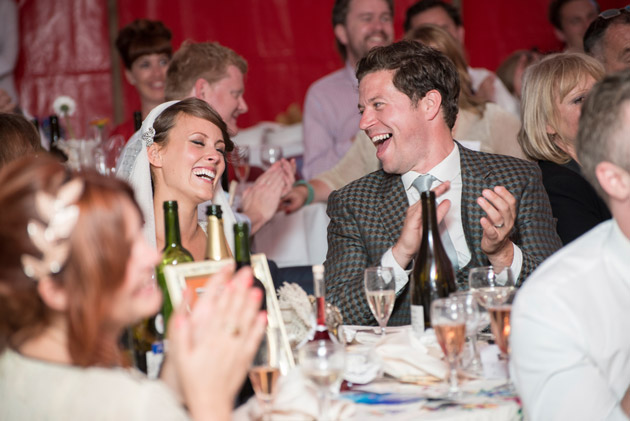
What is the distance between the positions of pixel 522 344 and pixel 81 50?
525cm

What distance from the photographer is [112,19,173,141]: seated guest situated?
454 cm

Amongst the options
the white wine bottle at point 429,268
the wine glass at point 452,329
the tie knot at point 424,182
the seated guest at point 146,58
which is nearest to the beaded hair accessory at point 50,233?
the wine glass at point 452,329

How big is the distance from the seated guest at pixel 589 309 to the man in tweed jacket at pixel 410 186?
31.1 inches

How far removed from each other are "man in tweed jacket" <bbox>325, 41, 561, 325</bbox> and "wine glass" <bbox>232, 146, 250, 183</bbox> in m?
1.17

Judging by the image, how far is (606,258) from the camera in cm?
158

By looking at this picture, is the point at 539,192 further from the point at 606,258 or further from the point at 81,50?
the point at 81,50

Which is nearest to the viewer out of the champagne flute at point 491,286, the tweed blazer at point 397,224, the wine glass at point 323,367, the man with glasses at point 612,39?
the wine glass at point 323,367

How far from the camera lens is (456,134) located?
3.75 m

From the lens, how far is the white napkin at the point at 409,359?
66.0 inches

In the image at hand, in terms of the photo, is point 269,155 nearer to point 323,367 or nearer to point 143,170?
point 143,170

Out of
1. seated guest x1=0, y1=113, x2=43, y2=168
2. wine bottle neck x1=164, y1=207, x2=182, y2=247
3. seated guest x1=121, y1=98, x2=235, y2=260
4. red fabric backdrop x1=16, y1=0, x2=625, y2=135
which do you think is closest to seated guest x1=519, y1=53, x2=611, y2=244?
seated guest x1=121, y1=98, x2=235, y2=260

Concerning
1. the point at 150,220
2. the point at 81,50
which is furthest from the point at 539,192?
the point at 81,50

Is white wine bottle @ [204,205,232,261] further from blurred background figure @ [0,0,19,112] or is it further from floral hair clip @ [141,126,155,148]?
blurred background figure @ [0,0,19,112]

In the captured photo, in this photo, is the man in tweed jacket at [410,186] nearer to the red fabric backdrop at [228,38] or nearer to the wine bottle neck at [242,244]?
the wine bottle neck at [242,244]
